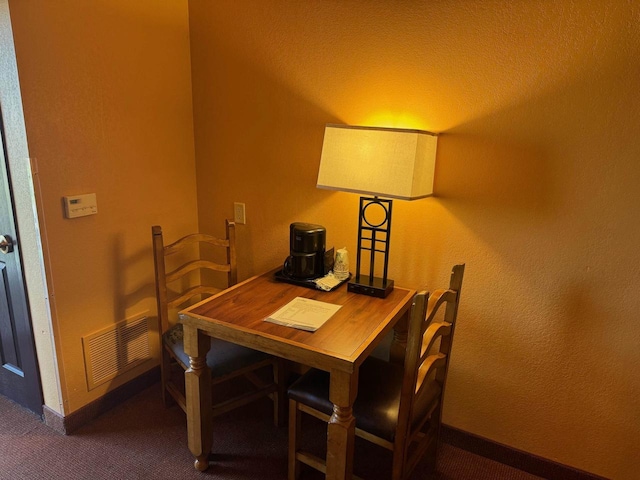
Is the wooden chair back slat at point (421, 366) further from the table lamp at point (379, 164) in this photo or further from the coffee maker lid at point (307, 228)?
the coffee maker lid at point (307, 228)

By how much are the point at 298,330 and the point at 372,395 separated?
367 millimetres

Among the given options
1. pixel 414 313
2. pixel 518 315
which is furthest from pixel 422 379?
pixel 518 315

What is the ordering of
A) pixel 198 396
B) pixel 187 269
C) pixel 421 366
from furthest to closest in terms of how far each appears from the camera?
pixel 187 269
pixel 198 396
pixel 421 366

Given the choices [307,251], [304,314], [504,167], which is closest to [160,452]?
[304,314]

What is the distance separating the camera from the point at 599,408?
1685 millimetres

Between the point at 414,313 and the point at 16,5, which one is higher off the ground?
the point at 16,5

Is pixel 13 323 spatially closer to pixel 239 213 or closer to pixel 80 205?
pixel 80 205

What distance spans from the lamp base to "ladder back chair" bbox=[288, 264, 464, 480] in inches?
9.4

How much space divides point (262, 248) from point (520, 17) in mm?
1524

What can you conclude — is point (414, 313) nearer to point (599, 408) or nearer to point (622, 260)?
point (622, 260)

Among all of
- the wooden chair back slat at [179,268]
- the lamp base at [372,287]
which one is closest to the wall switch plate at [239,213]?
the wooden chair back slat at [179,268]

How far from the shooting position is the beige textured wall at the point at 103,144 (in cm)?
173

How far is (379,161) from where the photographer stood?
5.25 ft

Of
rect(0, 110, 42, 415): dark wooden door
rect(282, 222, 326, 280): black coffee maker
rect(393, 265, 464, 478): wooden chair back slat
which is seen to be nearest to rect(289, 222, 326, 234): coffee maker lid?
rect(282, 222, 326, 280): black coffee maker
